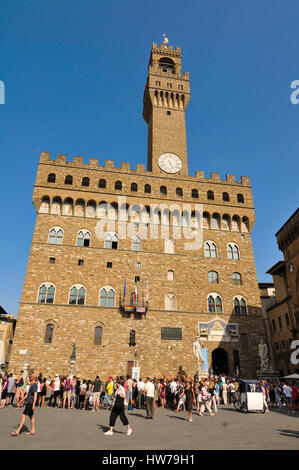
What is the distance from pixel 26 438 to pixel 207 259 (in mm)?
23619

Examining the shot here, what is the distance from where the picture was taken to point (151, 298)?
2725 centimetres

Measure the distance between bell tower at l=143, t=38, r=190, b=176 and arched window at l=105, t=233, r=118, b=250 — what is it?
8.52 m

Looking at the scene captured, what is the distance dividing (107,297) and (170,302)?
5.56 meters

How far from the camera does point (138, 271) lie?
27969 millimetres

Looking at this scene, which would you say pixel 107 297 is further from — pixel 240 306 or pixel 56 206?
pixel 240 306

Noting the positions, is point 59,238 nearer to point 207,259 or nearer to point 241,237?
point 207,259

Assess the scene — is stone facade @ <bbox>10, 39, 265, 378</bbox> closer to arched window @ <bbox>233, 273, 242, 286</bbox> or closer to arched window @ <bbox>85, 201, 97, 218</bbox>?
arched window @ <bbox>85, 201, 97, 218</bbox>

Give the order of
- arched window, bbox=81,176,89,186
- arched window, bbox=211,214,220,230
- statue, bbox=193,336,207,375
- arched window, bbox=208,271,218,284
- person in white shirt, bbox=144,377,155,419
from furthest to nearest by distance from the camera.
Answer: arched window, bbox=211,214,220,230 → arched window, bbox=81,176,89,186 → arched window, bbox=208,271,218,284 → statue, bbox=193,336,207,375 → person in white shirt, bbox=144,377,155,419

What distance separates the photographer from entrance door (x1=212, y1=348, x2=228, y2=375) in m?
27.1

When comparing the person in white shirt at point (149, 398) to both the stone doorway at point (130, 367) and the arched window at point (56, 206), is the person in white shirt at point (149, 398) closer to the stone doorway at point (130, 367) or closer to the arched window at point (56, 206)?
the stone doorway at point (130, 367)

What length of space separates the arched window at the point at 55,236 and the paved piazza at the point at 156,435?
675 inches

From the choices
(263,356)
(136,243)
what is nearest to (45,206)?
(136,243)

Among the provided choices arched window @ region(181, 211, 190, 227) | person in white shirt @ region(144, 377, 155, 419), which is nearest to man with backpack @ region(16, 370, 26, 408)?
person in white shirt @ region(144, 377, 155, 419)

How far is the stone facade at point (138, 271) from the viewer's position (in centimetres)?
2477
